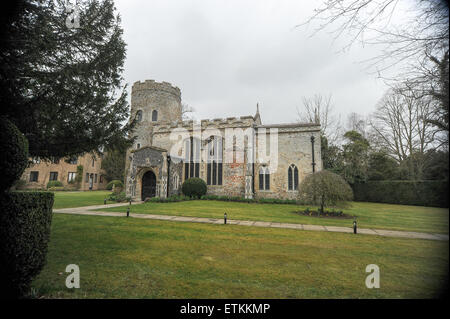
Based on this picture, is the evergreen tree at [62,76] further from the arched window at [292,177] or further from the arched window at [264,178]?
the arched window at [292,177]

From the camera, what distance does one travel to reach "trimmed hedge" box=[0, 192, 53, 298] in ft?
8.63

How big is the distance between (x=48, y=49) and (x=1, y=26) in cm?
119

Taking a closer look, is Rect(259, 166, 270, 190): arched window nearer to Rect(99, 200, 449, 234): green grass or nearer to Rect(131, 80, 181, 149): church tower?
Rect(99, 200, 449, 234): green grass

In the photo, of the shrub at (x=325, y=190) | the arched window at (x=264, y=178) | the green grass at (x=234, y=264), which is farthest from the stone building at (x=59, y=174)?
the shrub at (x=325, y=190)

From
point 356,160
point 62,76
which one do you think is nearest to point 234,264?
point 62,76

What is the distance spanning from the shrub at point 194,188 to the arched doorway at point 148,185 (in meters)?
2.75

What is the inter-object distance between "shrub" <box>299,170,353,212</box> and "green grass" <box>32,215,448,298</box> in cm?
437

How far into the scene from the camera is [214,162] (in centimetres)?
2022

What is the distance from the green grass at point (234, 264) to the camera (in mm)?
3088

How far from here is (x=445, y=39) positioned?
2.59m

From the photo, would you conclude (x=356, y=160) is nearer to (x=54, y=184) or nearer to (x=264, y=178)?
(x=264, y=178)

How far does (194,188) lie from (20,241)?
16016 millimetres
